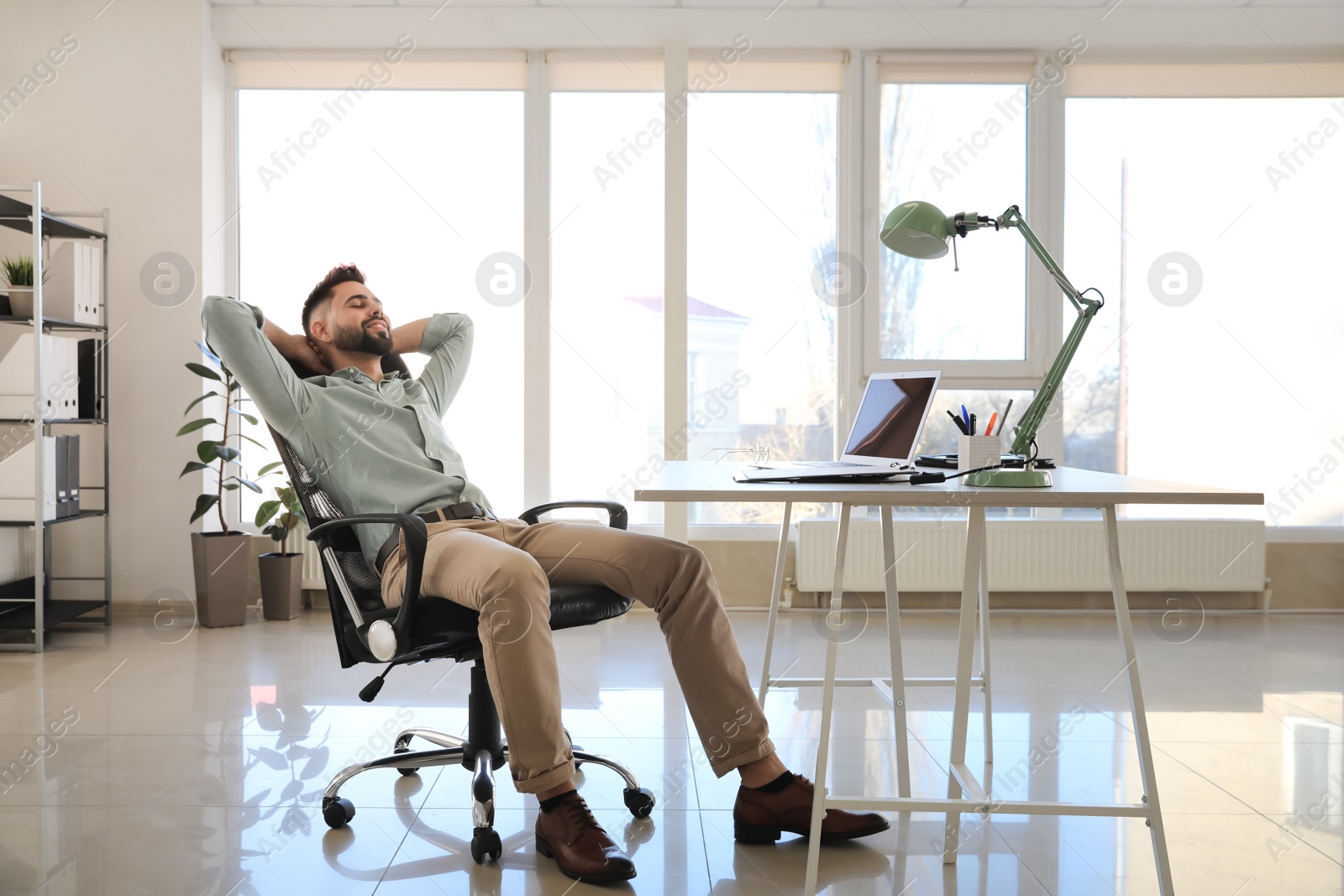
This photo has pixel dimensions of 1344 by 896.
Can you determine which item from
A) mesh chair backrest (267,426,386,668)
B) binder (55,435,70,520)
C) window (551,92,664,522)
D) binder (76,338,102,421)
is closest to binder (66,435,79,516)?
binder (55,435,70,520)

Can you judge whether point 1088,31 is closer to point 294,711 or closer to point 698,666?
point 698,666

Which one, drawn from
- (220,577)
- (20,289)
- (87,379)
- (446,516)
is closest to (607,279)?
(220,577)

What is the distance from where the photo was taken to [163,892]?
1659mm

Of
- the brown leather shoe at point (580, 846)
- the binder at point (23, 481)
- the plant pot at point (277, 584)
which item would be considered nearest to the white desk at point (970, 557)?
the brown leather shoe at point (580, 846)

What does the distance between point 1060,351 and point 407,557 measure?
4.16 feet

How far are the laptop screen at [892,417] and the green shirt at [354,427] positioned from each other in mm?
872

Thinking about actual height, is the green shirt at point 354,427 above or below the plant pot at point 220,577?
above

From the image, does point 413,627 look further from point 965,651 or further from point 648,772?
point 965,651

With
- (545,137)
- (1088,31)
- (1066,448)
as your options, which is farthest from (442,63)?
(1066,448)

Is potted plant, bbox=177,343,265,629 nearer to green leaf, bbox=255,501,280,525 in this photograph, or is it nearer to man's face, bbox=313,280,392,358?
green leaf, bbox=255,501,280,525

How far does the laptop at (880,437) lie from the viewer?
1786mm

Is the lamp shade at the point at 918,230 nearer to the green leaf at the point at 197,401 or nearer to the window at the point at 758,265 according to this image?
the window at the point at 758,265

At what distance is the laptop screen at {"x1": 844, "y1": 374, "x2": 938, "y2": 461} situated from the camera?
6.34 ft

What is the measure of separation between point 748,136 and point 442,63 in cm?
142
